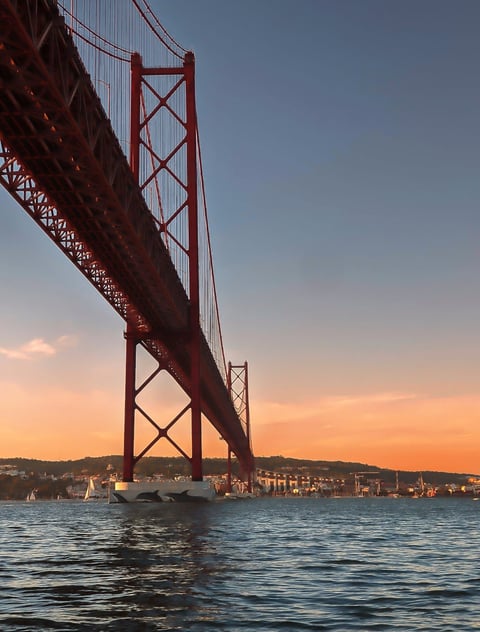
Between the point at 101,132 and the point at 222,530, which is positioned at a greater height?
the point at 101,132

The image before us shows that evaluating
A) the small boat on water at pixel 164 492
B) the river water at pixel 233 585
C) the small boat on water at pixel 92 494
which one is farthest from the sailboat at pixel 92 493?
the river water at pixel 233 585

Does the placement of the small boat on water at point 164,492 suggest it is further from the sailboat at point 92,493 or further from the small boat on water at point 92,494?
the sailboat at point 92,493

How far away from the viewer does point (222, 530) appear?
84.8 feet

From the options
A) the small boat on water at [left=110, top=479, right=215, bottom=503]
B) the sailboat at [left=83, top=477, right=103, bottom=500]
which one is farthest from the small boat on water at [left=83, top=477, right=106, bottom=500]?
the small boat on water at [left=110, top=479, right=215, bottom=503]

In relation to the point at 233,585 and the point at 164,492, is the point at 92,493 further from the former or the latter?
the point at 233,585

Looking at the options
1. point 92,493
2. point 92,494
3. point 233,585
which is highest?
point 233,585

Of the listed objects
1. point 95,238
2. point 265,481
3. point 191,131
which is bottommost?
point 265,481

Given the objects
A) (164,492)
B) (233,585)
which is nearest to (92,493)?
(164,492)

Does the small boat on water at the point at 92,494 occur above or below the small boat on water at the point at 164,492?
below

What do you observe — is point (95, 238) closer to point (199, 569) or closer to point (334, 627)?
point (199, 569)

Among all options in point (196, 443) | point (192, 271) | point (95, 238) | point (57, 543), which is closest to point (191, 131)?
point (192, 271)

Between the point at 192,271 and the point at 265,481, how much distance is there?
155183 mm

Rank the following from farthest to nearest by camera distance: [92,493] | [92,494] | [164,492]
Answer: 1. [92,493]
2. [92,494]
3. [164,492]

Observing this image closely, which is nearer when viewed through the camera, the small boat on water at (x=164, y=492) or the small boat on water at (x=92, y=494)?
the small boat on water at (x=164, y=492)
